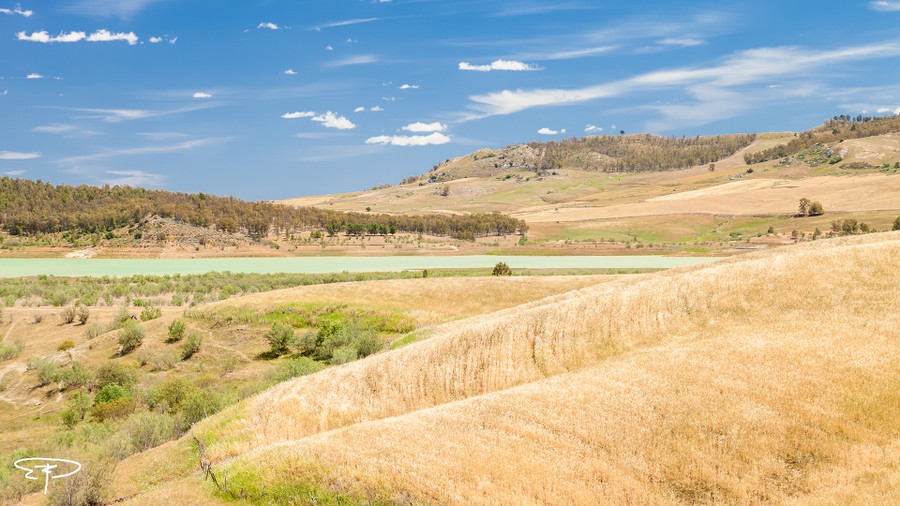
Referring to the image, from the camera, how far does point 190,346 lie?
157ft

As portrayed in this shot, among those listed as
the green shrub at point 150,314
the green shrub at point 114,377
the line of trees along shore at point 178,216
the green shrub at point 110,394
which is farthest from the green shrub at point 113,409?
the line of trees along shore at point 178,216

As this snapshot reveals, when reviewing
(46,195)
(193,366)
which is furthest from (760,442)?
(46,195)

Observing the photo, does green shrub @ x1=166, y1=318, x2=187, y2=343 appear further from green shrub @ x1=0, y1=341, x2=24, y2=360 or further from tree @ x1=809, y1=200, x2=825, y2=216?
tree @ x1=809, y1=200, x2=825, y2=216

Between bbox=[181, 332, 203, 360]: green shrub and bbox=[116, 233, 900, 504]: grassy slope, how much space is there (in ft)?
88.3

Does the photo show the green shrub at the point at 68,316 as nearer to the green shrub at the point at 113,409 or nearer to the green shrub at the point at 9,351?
the green shrub at the point at 9,351

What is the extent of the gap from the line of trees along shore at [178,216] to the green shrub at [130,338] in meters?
101

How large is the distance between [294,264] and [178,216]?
52.1 meters

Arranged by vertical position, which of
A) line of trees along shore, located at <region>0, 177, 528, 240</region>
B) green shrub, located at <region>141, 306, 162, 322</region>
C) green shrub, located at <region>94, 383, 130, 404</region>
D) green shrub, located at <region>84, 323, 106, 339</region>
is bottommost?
green shrub, located at <region>94, 383, 130, 404</region>

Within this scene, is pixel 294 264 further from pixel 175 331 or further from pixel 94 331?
pixel 175 331

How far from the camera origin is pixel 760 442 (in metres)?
12.6

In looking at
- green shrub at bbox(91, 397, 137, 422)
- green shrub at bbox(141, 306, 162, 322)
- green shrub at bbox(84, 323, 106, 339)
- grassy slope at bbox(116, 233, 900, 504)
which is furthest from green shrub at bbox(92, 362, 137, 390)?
grassy slope at bbox(116, 233, 900, 504)

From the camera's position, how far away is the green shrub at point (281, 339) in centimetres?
4628

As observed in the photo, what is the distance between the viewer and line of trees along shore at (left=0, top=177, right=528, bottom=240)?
142750mm

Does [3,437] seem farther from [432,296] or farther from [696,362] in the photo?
[696,362]
